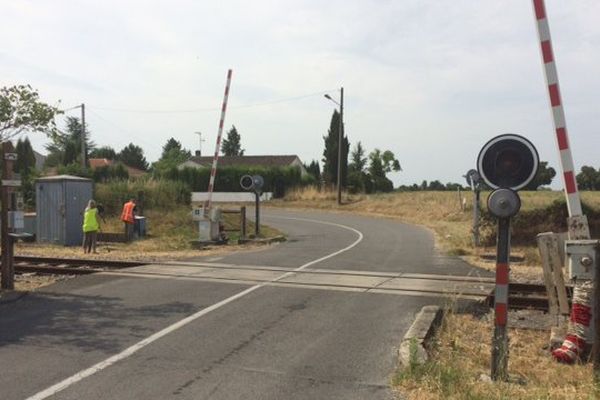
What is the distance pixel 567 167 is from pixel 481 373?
221 centimetres

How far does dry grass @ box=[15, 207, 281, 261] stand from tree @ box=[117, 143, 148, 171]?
4113 inches

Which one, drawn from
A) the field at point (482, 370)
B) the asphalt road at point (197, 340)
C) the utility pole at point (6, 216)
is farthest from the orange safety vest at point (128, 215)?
the field at point (482, 370)

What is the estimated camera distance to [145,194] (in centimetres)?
2884

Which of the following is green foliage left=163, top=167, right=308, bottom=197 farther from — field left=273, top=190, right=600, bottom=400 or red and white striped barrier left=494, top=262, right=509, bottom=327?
red and white striped barrier left=494, top=262, right=509, bottom=327

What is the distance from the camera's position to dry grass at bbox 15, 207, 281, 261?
1723 cm

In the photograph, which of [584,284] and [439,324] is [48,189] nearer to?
[439,324]

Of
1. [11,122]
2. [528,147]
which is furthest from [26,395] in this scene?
[11,122]

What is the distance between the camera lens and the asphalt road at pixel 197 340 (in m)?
5.50

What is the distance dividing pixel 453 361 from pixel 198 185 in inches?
2117

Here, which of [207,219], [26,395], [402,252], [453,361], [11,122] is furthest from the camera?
[207,219]

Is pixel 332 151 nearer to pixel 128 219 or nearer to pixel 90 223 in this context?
pixel 128 219

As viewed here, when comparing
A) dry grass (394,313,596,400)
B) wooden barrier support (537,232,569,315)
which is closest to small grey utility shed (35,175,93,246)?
dry grass (394,313,596,400)

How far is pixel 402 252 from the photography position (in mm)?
18141

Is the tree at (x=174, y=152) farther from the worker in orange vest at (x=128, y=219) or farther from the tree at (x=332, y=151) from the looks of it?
the worker in orange vest at (x=128, y=219)
